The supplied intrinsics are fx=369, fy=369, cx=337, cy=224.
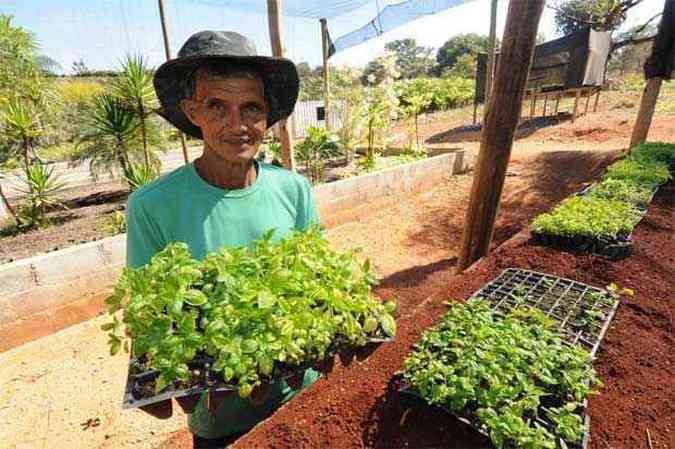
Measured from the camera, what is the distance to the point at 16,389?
290 centimetres

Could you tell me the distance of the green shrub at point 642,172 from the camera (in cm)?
483

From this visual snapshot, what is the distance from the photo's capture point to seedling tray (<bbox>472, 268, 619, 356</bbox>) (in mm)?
2117

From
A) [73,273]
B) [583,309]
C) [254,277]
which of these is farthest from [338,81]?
[254,277]

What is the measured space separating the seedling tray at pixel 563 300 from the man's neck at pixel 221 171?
1.71 m

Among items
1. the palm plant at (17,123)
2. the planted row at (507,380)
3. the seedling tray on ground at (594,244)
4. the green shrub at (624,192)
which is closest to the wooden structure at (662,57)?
the green shrub at (624,192)

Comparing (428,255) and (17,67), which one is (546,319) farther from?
(17,67)

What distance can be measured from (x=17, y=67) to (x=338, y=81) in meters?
8.38

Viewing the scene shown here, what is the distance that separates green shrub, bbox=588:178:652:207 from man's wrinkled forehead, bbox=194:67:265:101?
4328 mm

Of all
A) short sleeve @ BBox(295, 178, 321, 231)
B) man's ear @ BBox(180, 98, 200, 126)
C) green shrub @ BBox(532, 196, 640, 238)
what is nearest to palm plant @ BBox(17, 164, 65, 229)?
man's ear @ BBox(180, 98, 200, 126)

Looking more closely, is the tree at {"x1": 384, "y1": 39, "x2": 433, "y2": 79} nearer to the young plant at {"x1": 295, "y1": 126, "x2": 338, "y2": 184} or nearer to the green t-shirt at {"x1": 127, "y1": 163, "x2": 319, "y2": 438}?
the young plant at {"x1": 295, "y1": 126, "x2": 338, "y2": 184}

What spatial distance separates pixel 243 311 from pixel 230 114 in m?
0.78

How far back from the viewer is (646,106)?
22.5ft

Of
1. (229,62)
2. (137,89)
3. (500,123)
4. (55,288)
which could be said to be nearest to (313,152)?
(137,89)

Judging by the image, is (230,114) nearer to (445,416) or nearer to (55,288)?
(445,416)
